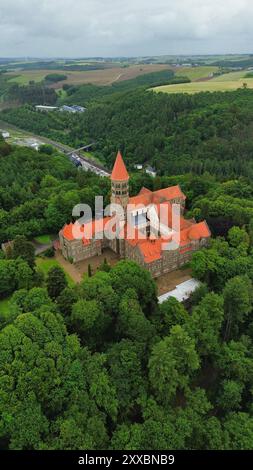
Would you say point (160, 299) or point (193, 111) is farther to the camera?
point (193, 111)

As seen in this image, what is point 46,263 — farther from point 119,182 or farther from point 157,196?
point 157,196

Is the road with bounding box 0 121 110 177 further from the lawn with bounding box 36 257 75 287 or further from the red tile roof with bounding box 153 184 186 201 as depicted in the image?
the lawn with bounding box 36 257 75 287

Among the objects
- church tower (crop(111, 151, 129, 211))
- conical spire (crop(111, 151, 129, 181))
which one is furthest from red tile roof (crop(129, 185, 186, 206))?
conical spire (crop(111, 151, 129, 181))

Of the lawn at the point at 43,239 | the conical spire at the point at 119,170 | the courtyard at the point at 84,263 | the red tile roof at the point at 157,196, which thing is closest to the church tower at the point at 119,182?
the conical spire at the point at 119,170

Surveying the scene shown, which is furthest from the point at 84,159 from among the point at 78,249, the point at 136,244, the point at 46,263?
the point at 136,244

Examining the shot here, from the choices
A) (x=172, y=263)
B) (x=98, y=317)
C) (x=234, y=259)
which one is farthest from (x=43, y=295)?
(x=234, y=259)

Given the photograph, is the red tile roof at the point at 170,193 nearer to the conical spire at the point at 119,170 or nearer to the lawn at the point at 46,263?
the conical spire at the point at 119,170
